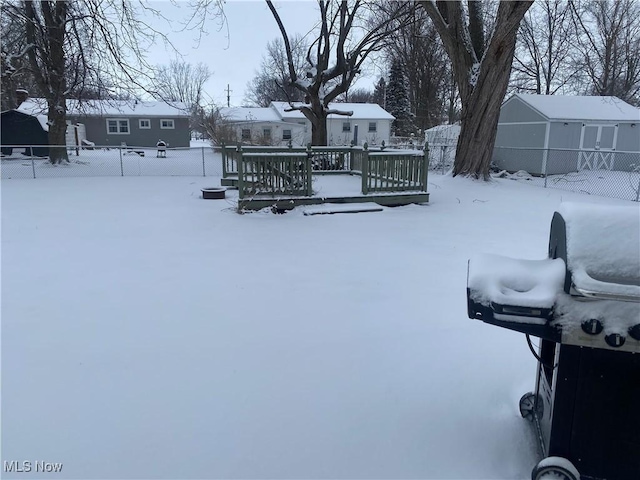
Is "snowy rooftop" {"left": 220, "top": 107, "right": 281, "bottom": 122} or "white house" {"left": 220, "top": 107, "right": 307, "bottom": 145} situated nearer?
"white house" {"left": 220, "top": 107, "right": 307, "bottom": 145}

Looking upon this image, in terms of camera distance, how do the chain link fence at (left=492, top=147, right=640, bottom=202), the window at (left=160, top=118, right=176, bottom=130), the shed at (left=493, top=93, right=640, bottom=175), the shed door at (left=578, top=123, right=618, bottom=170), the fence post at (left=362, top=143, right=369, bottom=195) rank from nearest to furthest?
the fence post at (left=362, top=143, right=369, bottom=195) < the chain link fence at (left=492, top=147, right=640, bottom=202) < the shed at (left=493, top=93, right=640, bottom=175) < the shed door at (left=578, top=123, right=618, bottom=170) < the window at (left=160, top=118, right=176, bottom=130)

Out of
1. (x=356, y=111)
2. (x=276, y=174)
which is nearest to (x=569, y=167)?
(x=276, y=174)

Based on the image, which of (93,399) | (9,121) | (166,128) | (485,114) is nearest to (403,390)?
(93,399)

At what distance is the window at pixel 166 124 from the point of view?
32.8m

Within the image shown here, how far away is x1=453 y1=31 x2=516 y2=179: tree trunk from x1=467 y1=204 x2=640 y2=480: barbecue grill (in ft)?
37.7

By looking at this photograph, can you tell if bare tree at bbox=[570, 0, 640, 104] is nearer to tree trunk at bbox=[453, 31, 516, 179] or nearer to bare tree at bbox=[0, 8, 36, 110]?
tree trunk at bbox=[453, 31, 516, 179]

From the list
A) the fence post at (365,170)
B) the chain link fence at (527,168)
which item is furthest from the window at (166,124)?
the fence post at (365,170)

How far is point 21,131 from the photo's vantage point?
23.6m

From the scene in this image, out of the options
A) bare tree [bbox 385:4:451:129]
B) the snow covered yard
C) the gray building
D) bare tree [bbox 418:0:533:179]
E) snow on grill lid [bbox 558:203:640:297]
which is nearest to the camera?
snow on grill lid [bbox 558:203:640:297]

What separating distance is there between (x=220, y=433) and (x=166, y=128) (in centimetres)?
3399

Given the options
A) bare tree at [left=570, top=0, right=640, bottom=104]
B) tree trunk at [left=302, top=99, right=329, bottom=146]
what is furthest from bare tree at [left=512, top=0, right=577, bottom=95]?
tree trunk at [left=302, top=99, right=329, bottom=146]

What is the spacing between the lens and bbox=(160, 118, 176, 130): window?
32.8 metres

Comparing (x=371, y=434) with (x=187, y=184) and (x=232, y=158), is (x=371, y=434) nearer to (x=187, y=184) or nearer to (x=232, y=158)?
(x=232, y=158)

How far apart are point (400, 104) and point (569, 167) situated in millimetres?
29183
